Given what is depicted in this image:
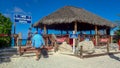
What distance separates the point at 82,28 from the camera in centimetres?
3123

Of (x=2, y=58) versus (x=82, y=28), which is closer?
(x=2, y=58)

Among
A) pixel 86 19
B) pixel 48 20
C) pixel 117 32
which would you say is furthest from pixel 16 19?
pixel 117 32

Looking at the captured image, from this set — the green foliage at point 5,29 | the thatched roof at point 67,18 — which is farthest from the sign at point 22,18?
the thatched roof at point 67,18

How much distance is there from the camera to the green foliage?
62.7 ft

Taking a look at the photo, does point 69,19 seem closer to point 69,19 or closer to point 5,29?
point 69,19

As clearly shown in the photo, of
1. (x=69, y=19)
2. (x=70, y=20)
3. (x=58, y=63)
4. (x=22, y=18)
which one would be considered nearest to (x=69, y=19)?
(x=69, y=19)

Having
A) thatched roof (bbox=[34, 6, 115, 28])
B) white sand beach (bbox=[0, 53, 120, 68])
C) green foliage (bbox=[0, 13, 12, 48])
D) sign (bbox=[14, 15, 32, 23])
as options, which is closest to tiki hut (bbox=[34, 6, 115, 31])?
thatched roof (bbox=[34, 6, 115, 28])

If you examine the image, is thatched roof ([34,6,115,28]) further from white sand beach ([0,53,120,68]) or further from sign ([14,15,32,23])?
white sand beach ([0,53,120,68])

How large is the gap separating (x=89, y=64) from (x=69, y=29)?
61.7ft

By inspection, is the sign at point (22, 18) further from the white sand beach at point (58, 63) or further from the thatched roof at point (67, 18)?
the white sand beach at point (58, 63)

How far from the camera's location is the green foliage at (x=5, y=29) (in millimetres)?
19108

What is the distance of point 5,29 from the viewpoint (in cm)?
2008

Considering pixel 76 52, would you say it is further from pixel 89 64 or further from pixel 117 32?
pixel 117 32

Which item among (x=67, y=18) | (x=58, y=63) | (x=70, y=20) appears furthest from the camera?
(x=67, y=18)
